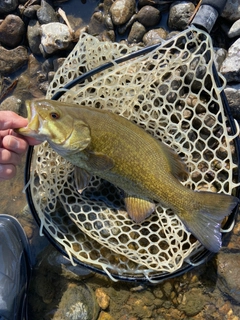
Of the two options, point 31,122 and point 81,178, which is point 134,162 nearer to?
point 81,178

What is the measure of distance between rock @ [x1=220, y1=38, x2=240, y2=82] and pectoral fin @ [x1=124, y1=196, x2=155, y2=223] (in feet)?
5.33

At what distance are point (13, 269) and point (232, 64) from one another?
136 inches

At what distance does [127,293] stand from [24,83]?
299 cm

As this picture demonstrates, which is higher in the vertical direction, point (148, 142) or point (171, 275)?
point (148, 142)

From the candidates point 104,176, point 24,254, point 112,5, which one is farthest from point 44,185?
point 112,5

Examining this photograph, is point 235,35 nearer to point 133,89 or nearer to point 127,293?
point 133,89

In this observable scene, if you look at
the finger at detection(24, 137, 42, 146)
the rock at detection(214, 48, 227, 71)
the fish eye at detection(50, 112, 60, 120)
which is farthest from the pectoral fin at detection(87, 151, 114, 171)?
the rock at detection(214, 48, 227, 71)

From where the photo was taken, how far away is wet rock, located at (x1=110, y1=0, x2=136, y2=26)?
416 centimetres

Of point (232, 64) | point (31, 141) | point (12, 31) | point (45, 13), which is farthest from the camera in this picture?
point (12, 31)

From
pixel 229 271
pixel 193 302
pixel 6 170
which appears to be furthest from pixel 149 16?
pixel 193 302

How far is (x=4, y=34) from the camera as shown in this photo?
4.52 meters

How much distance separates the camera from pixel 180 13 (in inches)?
156

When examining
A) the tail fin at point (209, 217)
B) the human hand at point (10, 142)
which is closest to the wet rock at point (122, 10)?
the human hand at point (10, 142)

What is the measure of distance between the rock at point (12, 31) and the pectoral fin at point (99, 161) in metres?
2.40
